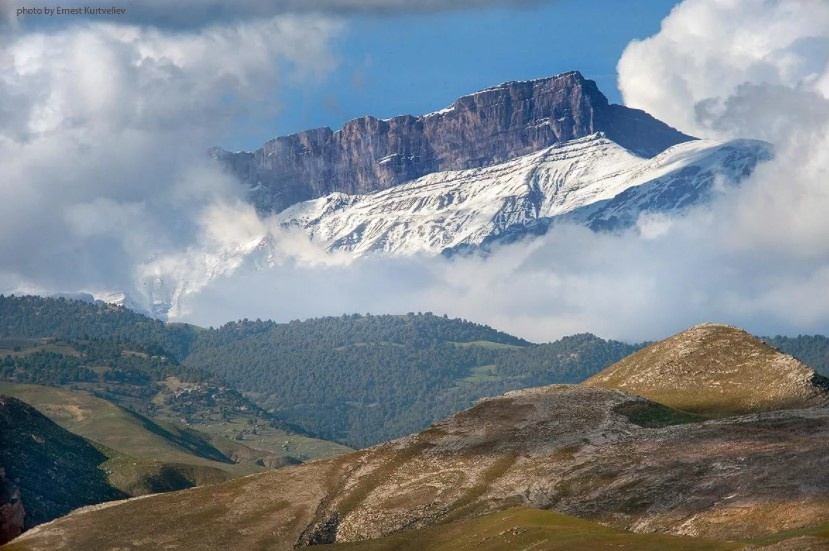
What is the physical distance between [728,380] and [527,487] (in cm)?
6426

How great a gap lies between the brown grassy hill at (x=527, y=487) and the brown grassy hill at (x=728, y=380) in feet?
67.0

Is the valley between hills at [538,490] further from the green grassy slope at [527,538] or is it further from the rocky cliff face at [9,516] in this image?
the rocky cliff face at [9,516]

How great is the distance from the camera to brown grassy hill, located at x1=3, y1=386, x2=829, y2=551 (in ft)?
357

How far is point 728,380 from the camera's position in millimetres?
185375

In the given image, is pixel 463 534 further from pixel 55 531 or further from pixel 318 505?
pixel 55 531

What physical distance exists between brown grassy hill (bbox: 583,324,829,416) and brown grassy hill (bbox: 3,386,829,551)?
20.4 m

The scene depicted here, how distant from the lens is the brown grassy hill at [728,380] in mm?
174000

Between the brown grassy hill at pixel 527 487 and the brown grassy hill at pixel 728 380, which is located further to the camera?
the brown grassy hill at pixel 728 380

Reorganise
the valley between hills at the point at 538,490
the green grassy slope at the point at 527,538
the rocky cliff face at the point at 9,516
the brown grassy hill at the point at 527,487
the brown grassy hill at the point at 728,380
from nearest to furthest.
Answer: the green grassy slope at the point at 527,538 < the valley between hills at the point at 538,490 < the brown grassy hill at the point at 527,487 < the rocky cliff face at the point at 9,516 < the brown grassy hill at the point at 728,380

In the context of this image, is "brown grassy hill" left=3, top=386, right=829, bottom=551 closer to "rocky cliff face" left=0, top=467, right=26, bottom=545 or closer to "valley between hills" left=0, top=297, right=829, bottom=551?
"valley between hills" left=0, top=297, right=829, bottom=551

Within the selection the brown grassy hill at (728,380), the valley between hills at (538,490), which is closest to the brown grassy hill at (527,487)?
the valley between hills at (538,490)

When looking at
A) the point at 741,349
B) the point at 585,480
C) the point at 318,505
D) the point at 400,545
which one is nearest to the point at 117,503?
the point at 318,505

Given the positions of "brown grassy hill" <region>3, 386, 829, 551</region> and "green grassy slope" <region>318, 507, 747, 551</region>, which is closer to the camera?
"green grassy slope" <region>318, 507, 747, 551</region>

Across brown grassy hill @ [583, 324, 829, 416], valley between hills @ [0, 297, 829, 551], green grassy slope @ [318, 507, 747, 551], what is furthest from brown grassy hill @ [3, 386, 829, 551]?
brown grassy hill @ [583, 324, 829, 416]
